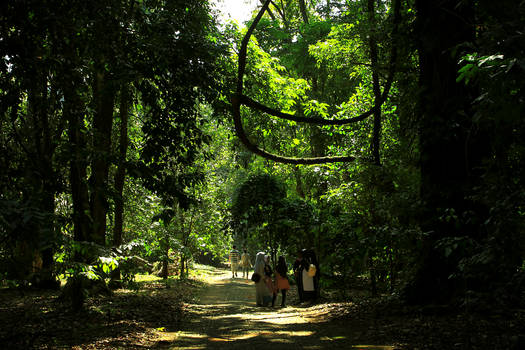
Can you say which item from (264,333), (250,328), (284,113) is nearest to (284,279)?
(250,328)

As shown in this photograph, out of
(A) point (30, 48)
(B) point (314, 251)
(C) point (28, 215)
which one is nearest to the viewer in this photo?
(C) point (28, 215)

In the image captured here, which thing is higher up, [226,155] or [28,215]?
[226,155]

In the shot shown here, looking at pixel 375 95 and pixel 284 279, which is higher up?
pixel 375 95

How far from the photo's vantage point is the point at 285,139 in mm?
15195

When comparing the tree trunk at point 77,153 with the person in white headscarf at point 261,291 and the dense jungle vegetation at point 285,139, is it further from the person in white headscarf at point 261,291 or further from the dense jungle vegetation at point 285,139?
the person in white headscarf at point 261,291

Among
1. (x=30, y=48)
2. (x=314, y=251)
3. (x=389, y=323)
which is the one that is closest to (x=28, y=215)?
(x=30, y=48)

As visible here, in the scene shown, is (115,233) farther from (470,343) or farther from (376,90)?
(470,343)

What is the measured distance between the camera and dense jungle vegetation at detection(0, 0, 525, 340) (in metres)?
4.45

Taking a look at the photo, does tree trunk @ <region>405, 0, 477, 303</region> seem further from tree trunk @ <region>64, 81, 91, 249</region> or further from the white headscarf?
the white headscarf

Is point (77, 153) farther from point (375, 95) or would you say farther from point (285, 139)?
point (285, 139)

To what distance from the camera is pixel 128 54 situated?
873 cm

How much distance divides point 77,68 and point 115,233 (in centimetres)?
848

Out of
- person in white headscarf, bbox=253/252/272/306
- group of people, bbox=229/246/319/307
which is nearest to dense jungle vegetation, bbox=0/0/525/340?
group of people, bbox=229/246/319/307

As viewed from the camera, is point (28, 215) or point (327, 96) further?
point (327, 96)
